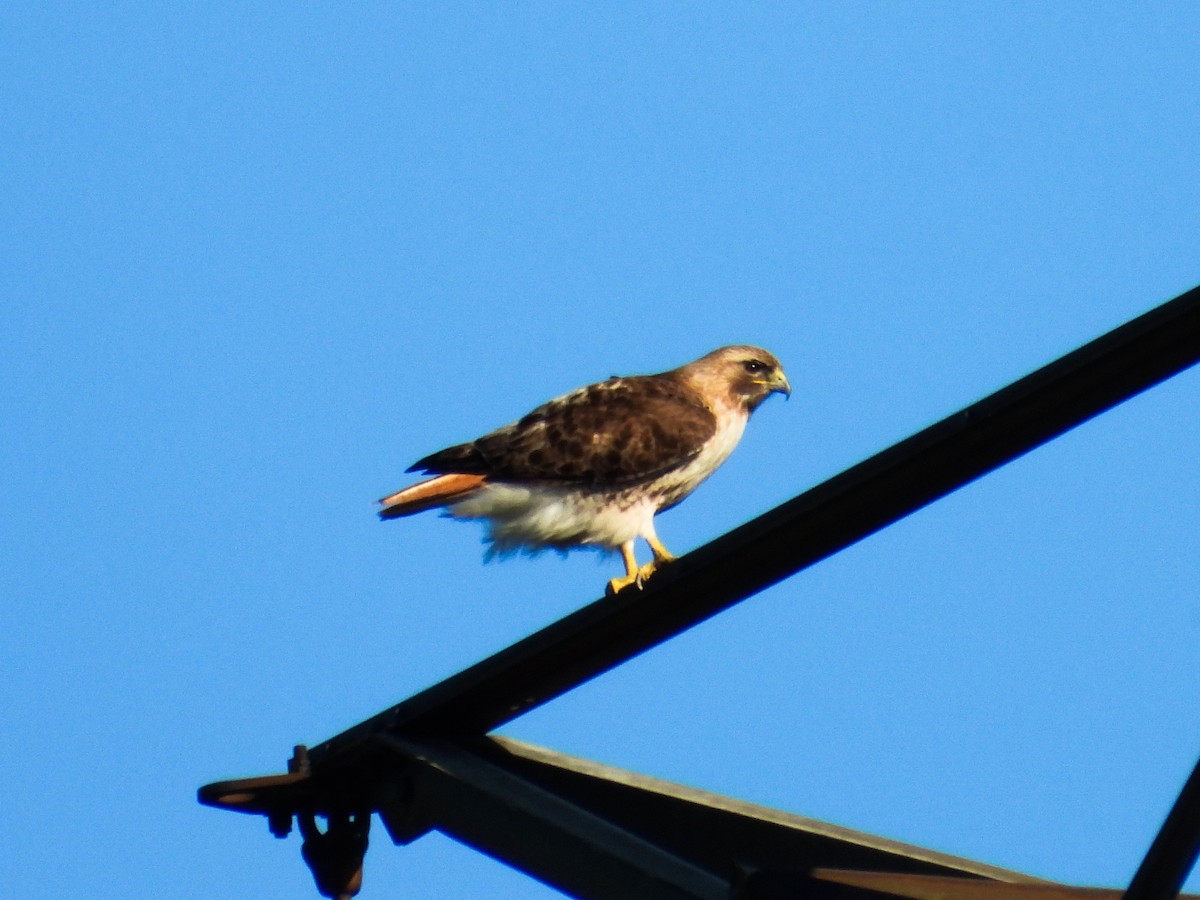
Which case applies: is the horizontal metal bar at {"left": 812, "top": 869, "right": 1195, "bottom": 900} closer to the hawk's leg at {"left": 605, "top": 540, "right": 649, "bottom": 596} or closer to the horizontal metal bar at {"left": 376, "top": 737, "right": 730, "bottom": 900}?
the horizontal metal bar at {"left": 376, "top": 737, "right": 730, "bottom": 900}

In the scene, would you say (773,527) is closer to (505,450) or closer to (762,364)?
(505,450)

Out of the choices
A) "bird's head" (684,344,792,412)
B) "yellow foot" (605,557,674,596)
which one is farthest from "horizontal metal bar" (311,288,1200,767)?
"bird's head" (684,344,792,412)

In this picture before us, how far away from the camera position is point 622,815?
3.52 m

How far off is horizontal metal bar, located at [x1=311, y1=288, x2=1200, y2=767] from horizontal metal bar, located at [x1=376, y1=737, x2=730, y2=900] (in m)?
0.13

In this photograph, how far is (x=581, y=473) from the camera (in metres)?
7.27

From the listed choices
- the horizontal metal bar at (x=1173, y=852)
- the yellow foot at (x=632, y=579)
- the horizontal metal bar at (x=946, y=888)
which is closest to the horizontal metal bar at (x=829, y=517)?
Result: the horizontal metal bar at (x=946, y=888)

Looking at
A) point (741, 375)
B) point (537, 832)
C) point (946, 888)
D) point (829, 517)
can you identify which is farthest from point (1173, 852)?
point (741, 375)

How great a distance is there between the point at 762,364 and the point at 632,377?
853 millimetres

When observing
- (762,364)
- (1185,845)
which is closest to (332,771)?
(1185,845)

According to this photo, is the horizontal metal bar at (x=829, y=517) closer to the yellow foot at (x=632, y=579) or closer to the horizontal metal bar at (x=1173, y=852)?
the horizontal metal bar at (x=1173, y=852)

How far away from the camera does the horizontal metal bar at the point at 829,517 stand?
2578 mm

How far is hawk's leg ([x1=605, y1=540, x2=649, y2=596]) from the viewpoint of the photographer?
7.00 metres

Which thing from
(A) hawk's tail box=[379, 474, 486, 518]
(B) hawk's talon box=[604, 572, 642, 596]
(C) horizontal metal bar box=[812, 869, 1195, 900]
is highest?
(A) hawk's tail box=[379, 474, 486, 518]

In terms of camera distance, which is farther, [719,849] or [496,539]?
[496,539]
